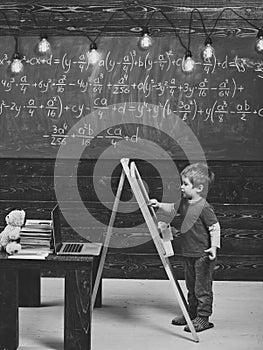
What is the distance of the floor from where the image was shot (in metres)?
4.14

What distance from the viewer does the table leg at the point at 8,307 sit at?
389 cm

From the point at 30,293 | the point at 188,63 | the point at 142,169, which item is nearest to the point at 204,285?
the point at 30,293

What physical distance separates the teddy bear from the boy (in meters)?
0.76

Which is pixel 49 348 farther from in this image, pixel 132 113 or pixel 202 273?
pixel 132 113

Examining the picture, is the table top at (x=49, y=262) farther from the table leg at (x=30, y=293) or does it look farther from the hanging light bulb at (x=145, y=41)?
the hanging light bulb at (x=145, y=41)

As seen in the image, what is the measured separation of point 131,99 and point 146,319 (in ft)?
5.43

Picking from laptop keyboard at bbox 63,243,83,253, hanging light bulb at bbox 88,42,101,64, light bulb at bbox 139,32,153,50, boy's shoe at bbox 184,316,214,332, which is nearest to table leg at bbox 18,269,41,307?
laptop keyboard at bbox 63,243,83,253

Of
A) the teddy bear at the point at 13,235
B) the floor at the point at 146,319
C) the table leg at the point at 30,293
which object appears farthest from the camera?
the table leg at the point at 30,293

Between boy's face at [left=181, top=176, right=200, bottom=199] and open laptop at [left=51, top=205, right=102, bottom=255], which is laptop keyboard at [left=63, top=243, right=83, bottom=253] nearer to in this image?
open laptop at [left=51, top=205, right=102, bottom=255]

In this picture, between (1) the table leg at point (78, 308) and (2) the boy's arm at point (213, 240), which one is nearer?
(1) the table leg at point (78, 308)

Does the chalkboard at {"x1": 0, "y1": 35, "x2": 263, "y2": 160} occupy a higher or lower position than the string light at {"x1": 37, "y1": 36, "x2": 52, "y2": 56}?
lower

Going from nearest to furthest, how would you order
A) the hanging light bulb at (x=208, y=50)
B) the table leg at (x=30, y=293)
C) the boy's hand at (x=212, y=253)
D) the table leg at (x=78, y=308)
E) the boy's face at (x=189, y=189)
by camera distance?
the table leg at (x=78, y=308)
the boy's hand at (x=212, y=253)
the boy's face at (x=189, y=189)
the table leg at (x=30, y=293)
the hanging light bulb at (x=208, y=50)

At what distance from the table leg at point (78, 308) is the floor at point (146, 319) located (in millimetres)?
236

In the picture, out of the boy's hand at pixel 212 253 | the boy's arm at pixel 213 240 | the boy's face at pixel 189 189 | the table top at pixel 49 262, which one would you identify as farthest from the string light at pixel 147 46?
the table top at pixel 49 262
